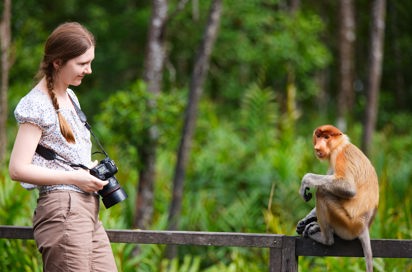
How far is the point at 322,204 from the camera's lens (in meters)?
3.70

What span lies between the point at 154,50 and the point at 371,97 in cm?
366

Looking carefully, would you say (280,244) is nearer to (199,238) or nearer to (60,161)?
(199,238)

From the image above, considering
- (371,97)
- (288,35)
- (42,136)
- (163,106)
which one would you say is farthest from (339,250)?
(288,35)

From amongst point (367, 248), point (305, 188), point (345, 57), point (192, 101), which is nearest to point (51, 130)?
point (305, 188)

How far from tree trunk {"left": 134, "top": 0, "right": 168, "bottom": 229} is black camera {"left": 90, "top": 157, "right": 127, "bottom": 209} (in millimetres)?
5039

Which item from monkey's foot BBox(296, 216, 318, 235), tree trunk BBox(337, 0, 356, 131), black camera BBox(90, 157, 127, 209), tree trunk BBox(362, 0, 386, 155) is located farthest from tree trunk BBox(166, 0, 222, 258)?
tree trunk BBox(337, 0, 356, 131)

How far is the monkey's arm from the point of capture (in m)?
3.59

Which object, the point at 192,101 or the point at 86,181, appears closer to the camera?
the point at 86,181

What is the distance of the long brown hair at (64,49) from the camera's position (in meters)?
3.14

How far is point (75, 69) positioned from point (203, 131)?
421 inches

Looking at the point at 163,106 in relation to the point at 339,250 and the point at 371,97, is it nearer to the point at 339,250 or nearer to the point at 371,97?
the point at 371,97

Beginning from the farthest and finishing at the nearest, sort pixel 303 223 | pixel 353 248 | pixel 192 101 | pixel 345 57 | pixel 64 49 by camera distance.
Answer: pixel 345 57 → pixel 192 101 → pixel 303 223 → pixel 353 248 → pixel 64 49

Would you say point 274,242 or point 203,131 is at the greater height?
point 203,131

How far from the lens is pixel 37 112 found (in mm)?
3082
